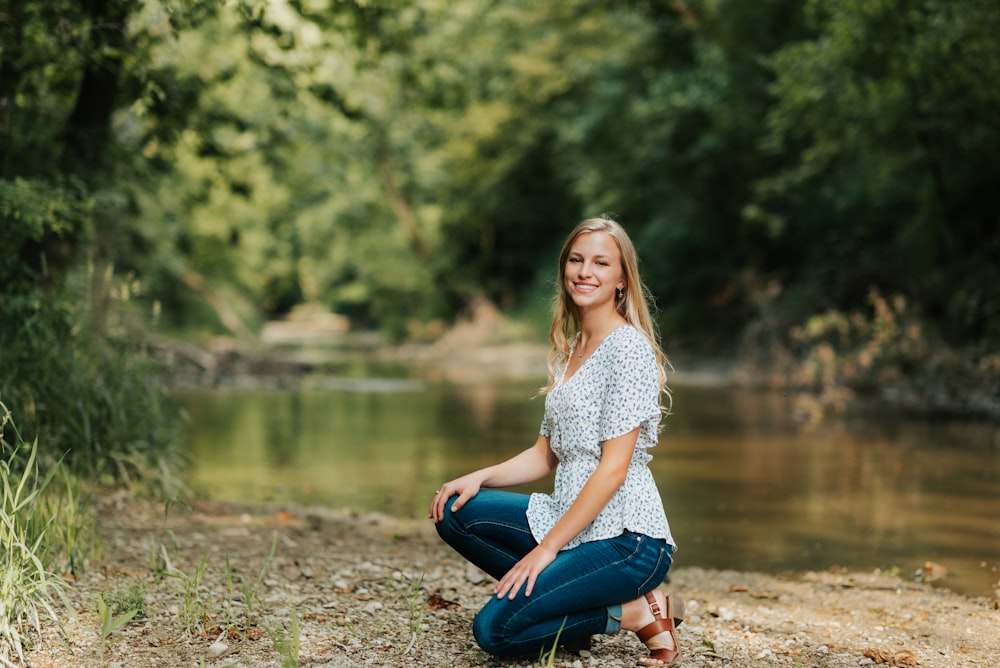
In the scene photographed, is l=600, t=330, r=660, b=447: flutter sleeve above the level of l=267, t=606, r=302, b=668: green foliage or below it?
above

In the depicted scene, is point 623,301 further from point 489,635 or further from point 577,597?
point 489,635

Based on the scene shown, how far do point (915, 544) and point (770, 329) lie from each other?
36.5 feet

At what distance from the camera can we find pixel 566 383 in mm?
3674

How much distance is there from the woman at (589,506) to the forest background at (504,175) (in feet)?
1.19

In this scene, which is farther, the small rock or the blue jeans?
the small rock

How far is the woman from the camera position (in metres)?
3.41

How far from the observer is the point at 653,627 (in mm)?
3533

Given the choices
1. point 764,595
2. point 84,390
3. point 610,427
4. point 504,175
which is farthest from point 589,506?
point 504,175

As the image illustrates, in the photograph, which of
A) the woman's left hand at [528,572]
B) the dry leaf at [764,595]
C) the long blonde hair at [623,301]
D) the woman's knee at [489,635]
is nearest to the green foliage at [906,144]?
the dry leaf at [764,595]

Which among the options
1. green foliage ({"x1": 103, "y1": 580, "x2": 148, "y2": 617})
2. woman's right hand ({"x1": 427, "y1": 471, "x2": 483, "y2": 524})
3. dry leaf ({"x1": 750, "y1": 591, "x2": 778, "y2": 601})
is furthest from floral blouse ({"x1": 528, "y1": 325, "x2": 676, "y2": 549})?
dry leaf ({"x1": 750, "y1": 591, "x2": 778, "y2": 601})

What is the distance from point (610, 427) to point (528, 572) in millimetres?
563

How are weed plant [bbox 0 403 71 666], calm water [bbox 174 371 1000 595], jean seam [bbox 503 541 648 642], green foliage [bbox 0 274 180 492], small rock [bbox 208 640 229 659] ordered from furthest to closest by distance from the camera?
calm water [bbox 174 371 1000 595] → green foliage [bbox 0 274 180 492] → small rock [bbox 208 640 229 659] → jean seam [bbox 503 541 648 642] → weed plant [bbox 0 403 71 666]

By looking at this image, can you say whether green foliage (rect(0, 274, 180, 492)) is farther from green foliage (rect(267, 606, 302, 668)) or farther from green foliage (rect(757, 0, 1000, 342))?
green foliage (rect(757, 0, 1000, 342))

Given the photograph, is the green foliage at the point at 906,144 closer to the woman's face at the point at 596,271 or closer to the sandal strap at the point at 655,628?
the woman's face at the point at 596,271
